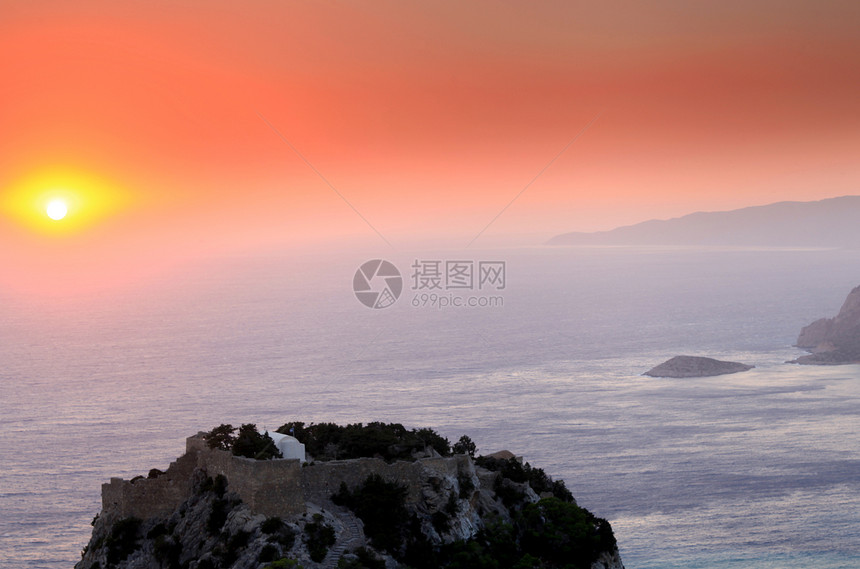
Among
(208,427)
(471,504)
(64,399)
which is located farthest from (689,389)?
(471,504)

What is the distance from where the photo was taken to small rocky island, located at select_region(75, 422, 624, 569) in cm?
4841

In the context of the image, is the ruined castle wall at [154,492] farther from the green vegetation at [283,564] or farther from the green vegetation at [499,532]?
the green vegetation at [283,564]

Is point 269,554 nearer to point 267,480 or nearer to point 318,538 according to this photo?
point 318,538

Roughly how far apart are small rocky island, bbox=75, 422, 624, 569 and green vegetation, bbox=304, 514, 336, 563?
2.0 inches

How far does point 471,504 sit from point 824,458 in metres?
96.7

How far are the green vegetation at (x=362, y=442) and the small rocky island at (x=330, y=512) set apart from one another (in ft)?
0.27

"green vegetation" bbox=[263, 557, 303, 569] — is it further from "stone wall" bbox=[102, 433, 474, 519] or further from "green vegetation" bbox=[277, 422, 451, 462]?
"green vegetation" bbox=[277, 422, 451, 462]

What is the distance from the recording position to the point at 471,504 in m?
55.2

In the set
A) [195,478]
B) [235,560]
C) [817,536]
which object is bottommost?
[817,536]

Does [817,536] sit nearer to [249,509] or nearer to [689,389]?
[249,509]

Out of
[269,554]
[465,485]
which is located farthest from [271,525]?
[465,485]

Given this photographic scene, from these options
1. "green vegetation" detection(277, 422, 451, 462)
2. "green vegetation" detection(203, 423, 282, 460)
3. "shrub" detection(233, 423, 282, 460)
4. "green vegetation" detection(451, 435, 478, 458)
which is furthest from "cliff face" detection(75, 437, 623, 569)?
"green vegetation" detection(451, 435, 478, 458)

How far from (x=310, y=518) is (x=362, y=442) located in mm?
9069

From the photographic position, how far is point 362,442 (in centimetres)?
5716
